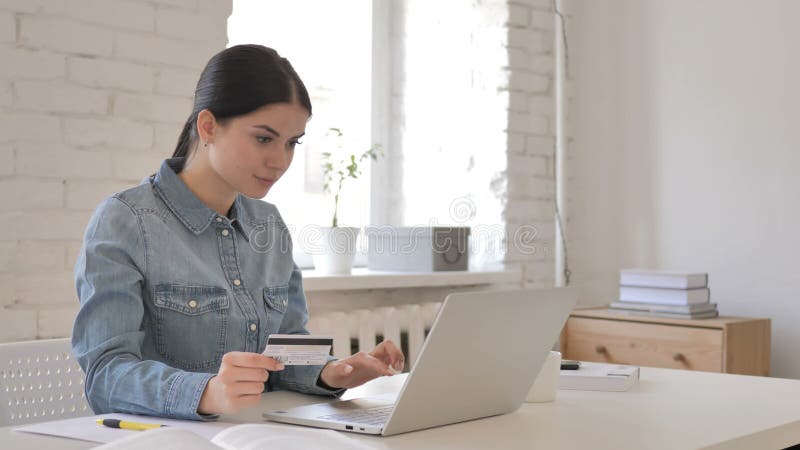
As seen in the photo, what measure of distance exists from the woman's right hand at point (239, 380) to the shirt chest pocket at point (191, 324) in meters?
0.33

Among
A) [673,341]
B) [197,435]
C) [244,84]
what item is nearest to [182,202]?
[244,84]

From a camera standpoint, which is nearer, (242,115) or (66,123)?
(242,115)

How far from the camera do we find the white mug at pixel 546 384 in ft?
5.04

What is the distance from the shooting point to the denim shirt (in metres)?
1.43

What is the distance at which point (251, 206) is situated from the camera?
192 cm

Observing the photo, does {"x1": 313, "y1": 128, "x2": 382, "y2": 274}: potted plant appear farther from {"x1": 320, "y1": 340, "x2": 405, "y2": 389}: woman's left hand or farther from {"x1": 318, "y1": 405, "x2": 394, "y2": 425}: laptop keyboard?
{"x1": 318, "y1": 405, "x2": 394, "y2": 425}: laptop keyboard

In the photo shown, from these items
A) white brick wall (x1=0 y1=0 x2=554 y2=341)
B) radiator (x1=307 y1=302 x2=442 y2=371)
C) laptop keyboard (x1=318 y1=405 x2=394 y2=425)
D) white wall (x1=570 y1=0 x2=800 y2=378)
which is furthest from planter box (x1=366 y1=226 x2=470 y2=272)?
laptop keyboard (x1=318 y1=405 x2=394 y2=425)

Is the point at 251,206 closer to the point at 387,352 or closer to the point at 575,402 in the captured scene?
the point at 387,352

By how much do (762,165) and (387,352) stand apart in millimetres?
2052

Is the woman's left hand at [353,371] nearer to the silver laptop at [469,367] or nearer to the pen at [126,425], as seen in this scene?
the silver laptop at [469,367]

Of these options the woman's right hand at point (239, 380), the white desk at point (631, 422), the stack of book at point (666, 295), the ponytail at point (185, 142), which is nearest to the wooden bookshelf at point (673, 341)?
the stack of book at point (666, 295)

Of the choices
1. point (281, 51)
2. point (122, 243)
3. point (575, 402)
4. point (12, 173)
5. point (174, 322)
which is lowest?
point (575, 402)

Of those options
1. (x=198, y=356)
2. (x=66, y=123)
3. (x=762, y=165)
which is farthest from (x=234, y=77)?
(x=762, y=165)

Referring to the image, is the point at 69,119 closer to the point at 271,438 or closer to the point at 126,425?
the point at 126,425
